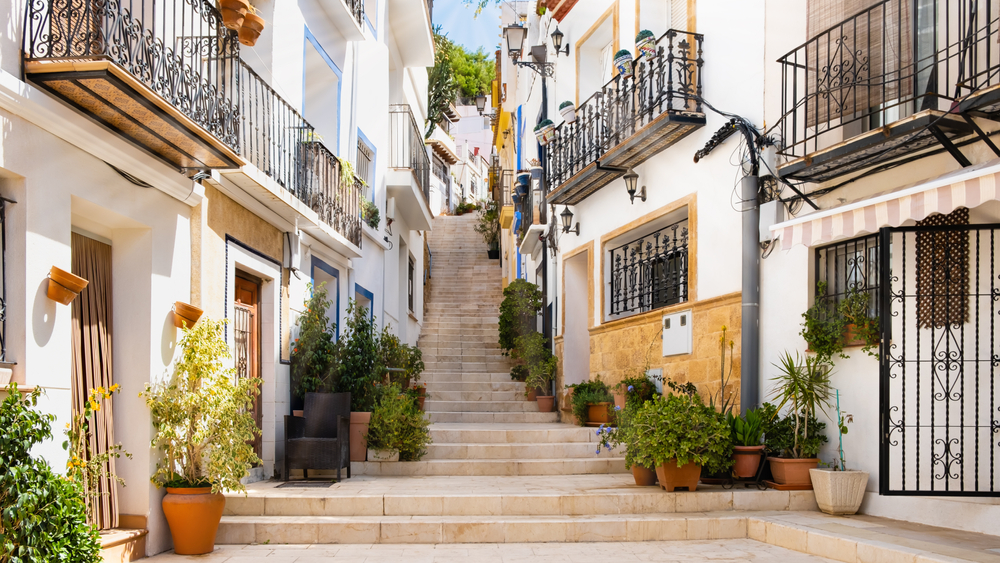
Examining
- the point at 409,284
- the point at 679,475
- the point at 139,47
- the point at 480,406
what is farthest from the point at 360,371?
the point at 409,284

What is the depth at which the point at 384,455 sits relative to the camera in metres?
9.80

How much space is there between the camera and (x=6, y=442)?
14.8 ft

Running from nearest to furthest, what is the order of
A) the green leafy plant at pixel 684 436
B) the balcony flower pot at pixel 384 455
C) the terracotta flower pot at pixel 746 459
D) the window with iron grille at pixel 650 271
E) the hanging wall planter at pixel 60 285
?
the hanging wall planter at pixel 60 285 → the green leafy plant at pixel 684 436 → the terracotta flower pot at pixel 746 459 → the balcony flower pot at pixel 384 455 → the window with iron grille at pixel 650 271

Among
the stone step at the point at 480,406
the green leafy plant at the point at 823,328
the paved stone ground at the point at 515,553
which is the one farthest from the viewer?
the stone step at the point at 480,406

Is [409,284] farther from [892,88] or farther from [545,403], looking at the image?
[892,88]

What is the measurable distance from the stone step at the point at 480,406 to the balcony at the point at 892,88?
687 cm

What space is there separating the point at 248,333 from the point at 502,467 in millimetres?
3308

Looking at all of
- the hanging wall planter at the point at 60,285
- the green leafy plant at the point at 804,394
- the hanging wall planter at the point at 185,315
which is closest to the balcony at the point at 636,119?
the green leafy plant at the point at 804,394

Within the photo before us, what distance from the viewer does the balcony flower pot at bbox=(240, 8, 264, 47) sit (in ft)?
23.7

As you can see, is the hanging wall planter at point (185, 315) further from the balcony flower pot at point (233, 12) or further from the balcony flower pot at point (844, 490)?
the balcony flower pot at point (844, 490)

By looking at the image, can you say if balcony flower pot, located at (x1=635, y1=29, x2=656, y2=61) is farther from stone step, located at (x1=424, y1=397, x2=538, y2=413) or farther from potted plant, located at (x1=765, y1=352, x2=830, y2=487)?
stone step, located at (x1=424, y1=397, x2=538, y2=413)

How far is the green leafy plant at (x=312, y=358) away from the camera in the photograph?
9.97m

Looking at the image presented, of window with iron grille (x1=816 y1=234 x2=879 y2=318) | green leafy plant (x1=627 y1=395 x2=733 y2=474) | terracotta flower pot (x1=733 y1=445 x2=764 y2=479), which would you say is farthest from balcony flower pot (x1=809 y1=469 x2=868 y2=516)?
window with iron grille (x1=816 y1=234 x2=879 y2=318)

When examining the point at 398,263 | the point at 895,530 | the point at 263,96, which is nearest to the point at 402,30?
the point at 398,263
